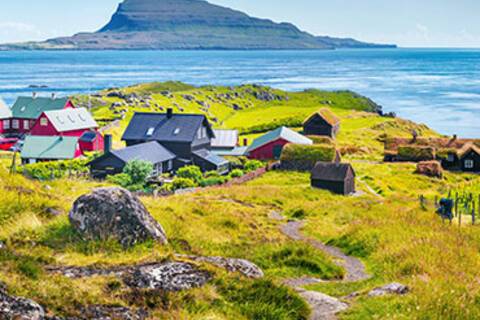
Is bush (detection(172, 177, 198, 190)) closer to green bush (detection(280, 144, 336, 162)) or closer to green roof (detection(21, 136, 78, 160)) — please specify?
green bush (detection(280, 144, 336, 162))

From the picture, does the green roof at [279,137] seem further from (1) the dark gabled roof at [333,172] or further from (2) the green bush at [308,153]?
(1) the dark gabled roof at [333,172]

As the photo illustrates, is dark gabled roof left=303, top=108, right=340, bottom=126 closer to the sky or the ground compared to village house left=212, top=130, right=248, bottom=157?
closer to the sky

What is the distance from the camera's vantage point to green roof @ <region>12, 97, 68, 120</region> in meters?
85.4

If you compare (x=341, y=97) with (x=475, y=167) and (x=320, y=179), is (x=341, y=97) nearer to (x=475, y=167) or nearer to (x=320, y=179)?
(x=475, y=167)

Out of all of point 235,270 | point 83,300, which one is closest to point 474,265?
point 235,270

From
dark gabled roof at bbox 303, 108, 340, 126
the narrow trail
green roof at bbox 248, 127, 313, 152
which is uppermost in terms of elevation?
the narrow trail

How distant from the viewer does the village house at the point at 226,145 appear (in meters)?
74.2

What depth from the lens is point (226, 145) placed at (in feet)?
251

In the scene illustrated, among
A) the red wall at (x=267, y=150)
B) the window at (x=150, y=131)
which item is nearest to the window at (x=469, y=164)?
the red wall at (x=267, y=150)

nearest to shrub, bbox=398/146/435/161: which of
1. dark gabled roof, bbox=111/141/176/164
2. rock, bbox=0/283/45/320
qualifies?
dark gabled roof, bbox=111/141/176/164

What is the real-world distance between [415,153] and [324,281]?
216 feet

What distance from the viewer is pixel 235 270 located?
11.8 m

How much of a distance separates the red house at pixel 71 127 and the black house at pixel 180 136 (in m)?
7.70

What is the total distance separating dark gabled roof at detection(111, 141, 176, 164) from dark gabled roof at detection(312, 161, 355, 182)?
16.2m
